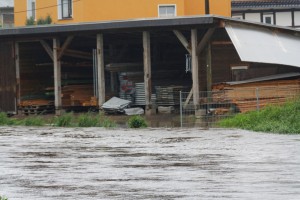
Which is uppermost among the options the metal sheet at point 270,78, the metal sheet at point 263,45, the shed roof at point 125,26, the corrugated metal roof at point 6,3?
the corrugated metal roof at point 6,3

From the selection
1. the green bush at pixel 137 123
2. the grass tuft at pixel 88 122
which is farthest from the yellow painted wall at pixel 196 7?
the green bush at pixel 137 123

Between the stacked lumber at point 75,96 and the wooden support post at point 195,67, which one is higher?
the wooden support post at point 195,67

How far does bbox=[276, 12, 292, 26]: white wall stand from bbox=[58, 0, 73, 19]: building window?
1857cm

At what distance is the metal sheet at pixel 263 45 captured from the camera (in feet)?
104

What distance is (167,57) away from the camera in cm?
4059

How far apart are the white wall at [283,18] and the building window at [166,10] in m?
15.9

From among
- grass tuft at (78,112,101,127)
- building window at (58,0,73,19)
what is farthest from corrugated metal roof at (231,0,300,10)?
grass tuft at (78,112,101,127)

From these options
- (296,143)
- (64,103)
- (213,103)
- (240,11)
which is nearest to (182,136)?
(296,143)

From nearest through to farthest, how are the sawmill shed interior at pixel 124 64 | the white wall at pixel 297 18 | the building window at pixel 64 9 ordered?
1. the sawmill shed interior at pixel 124 64
2. the building window at pixel 64 9
3. the white wall at pixel 297 18

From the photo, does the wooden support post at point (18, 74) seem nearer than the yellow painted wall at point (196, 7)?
Yes

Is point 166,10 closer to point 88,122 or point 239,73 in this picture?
point 239,73

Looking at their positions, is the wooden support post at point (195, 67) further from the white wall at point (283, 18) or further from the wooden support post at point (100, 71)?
the white wall at point (283, 18)

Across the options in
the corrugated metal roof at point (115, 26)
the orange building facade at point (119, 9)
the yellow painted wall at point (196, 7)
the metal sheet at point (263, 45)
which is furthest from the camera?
the yellow painted wall at point (196, 7)

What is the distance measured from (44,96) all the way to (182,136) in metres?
15.9
